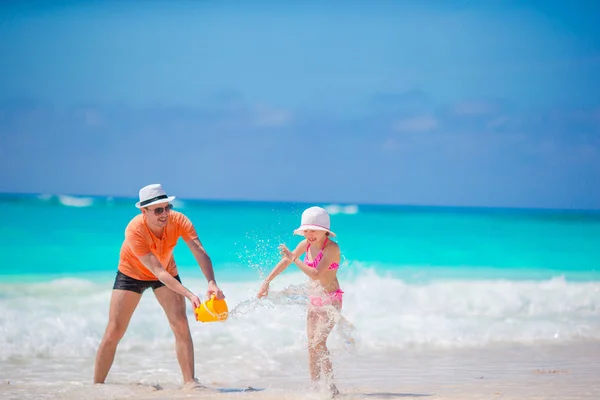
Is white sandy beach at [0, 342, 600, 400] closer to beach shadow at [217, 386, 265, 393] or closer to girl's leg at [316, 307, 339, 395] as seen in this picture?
beach shadow at [217, 386, 265, 393]

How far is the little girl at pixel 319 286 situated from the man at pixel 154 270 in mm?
682

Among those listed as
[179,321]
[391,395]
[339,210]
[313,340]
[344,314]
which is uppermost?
[339,210]

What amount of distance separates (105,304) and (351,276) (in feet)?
15.9

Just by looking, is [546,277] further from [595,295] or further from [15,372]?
[15,372]

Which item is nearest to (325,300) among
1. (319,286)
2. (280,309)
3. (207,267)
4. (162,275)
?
(319,286)

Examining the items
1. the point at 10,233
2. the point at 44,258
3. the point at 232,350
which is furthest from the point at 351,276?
the point at 10,233

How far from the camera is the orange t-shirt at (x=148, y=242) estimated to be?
221 inches

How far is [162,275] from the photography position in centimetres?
551

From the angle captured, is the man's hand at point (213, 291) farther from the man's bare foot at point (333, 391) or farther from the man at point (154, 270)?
the man's bare foot at point (333, 391)

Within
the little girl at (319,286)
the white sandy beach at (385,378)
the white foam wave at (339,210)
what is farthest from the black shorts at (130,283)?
the white foam wave at (339,210)

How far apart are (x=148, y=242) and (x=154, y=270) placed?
0.24 metres

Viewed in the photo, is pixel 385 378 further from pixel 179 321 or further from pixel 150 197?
pixel 150 197

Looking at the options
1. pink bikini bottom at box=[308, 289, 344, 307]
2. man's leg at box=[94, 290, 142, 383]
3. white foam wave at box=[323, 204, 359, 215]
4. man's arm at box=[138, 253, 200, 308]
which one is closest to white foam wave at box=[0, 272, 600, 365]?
pink bikini bottom at box=[308, 289, 344, 307]

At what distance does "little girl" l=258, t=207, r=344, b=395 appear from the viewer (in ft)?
17.8
